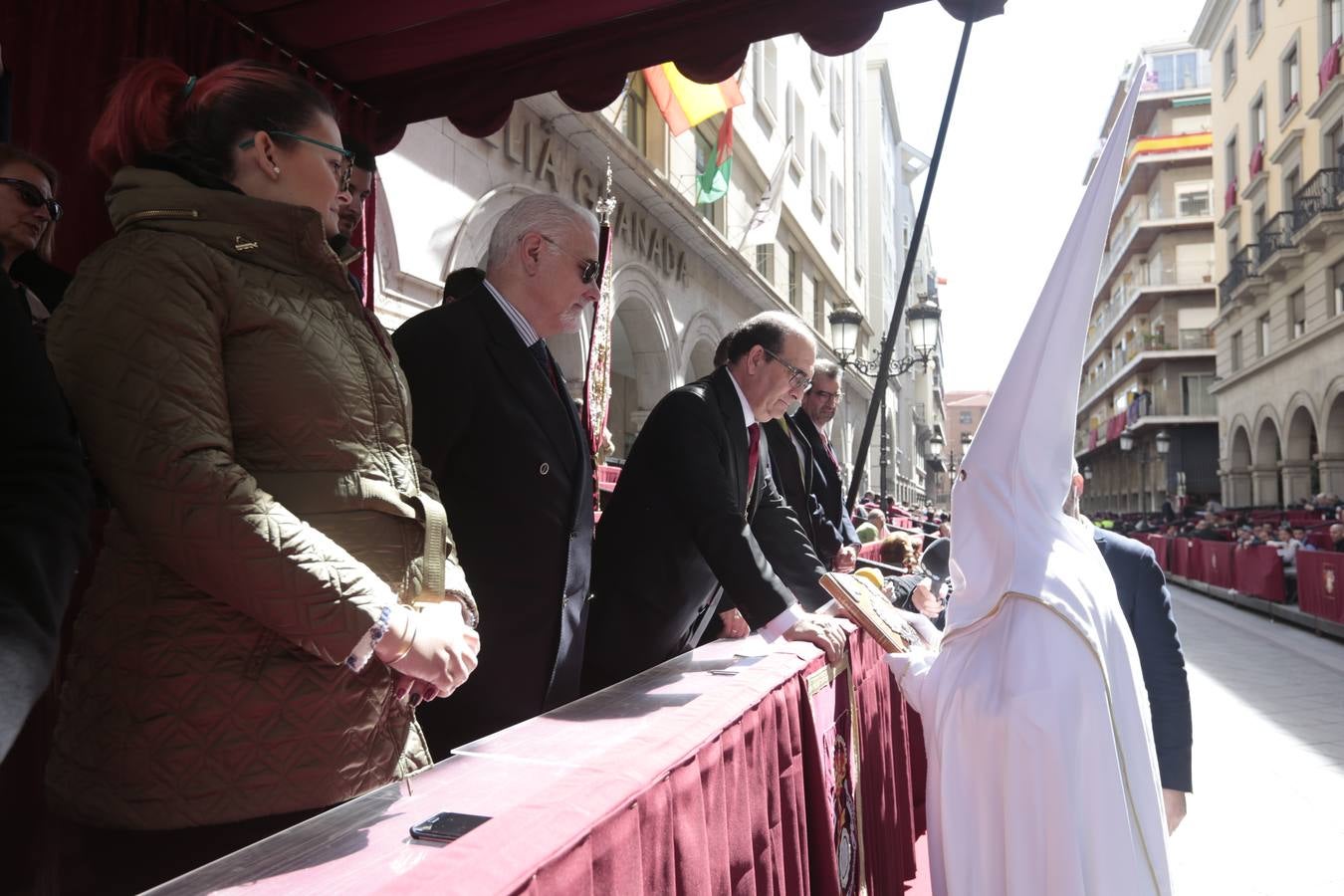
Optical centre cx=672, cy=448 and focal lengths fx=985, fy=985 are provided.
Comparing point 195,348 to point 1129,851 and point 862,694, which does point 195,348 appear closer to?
point 1129,851

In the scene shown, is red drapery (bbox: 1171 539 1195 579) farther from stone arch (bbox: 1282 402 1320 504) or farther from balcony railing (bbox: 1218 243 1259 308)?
balcony railing (bbox: 1218 243 1259 308)

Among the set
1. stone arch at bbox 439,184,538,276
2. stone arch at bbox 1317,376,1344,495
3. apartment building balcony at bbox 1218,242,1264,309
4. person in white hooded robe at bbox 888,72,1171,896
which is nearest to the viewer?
person in white hooded robe at bbox 888,72,1171,896

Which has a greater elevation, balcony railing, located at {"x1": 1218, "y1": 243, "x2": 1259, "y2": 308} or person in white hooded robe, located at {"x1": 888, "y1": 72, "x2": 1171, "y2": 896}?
balcony railing, located at {"x1": 1218, "y1": 243, "x2": 1259, "y2": 308}

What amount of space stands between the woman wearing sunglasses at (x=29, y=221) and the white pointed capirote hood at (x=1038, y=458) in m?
2.11

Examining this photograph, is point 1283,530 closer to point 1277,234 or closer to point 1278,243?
point 1277,234

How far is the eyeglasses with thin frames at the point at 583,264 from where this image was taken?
248cm

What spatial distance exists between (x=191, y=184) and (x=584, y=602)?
4.30 ft

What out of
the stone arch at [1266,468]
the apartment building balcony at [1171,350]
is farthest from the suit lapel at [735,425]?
the apartment building balcony at [1171,350]

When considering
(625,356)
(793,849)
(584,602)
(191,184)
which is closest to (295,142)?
(191,184)

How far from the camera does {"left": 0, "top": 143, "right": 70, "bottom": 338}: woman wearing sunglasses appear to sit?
2111mm

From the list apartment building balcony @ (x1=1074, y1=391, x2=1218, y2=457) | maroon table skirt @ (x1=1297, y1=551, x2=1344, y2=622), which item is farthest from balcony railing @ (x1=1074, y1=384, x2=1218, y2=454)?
maroon table skirt @ (x1=1297, y1=551, x2=1344, y2=622)

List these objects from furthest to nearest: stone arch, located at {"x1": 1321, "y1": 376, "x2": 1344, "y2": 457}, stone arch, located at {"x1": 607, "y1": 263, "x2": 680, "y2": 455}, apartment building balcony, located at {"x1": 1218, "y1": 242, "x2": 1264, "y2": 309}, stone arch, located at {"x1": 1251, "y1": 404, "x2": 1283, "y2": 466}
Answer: stone arch, located at {"x1": 1251, "y1": 404, "x2": 1283, "y2": 466} < apartment building balcony, located at {"x1": 1218, "y1": 242, "x2": 1264, "y2": 309} < stone arch, located at {"x1": 1321, "y1": 376, "x2": 1344, "y2": 457} < stone arch, located at {"x1": 607, "y1": 263, "x2": 680, "y2": 455}

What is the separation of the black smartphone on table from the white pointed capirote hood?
1413 millimetres

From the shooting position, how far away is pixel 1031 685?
215 cm
